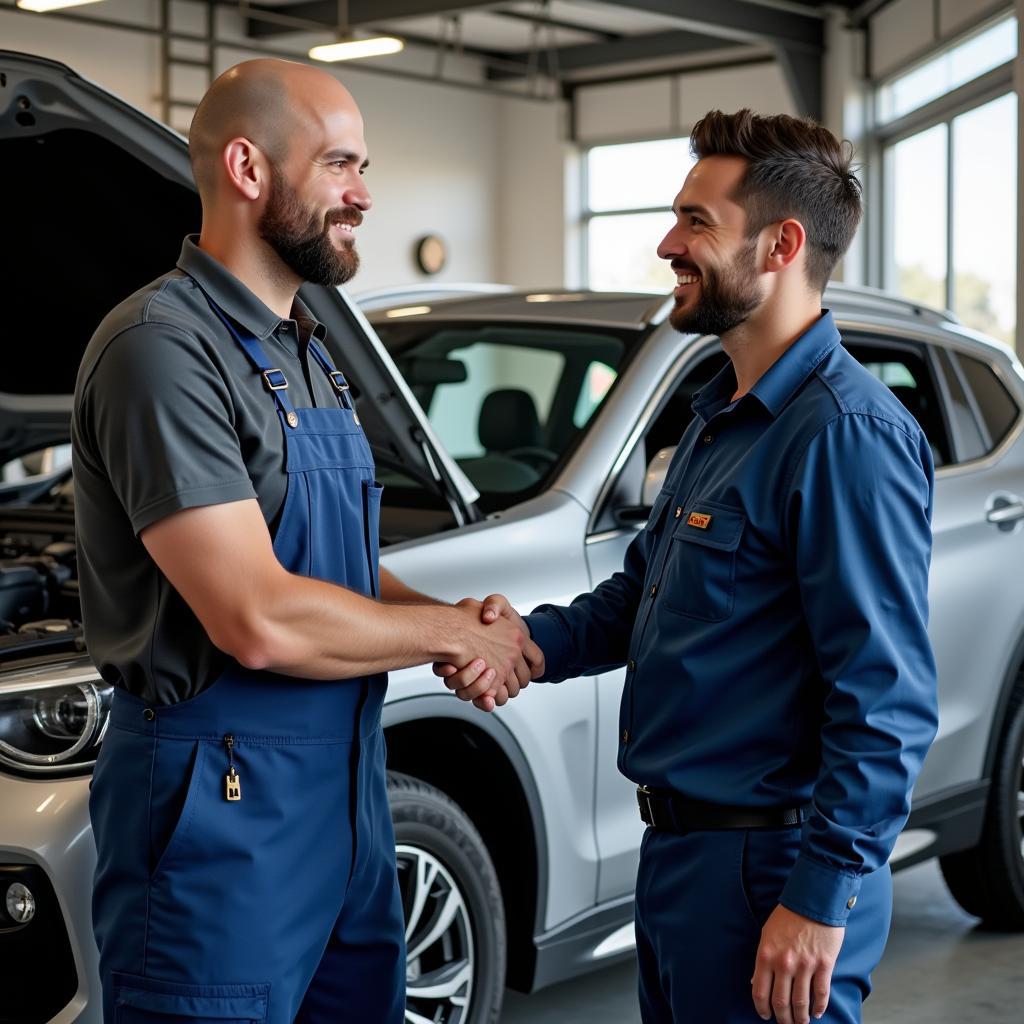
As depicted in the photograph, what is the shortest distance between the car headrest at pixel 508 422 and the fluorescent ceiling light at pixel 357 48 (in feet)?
23.6

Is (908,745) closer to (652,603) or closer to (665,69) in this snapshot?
(652,603)

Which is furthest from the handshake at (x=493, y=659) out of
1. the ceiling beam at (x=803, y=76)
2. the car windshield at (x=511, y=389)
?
the ceiling beam at (x=803, y=76)

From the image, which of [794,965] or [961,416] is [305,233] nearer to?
[794,965]

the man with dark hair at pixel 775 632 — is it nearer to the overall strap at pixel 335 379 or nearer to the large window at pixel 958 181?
the overall strap at pixel 335 379

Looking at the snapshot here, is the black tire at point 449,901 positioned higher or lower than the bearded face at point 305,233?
lower

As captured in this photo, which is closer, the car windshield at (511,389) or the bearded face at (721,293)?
the bearded face at (721,293)

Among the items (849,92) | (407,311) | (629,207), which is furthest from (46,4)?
(629,207)

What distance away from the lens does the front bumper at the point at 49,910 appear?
2023mm

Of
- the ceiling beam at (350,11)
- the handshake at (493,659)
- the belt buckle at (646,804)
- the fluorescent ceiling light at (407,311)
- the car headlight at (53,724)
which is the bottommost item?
the belt buckle at (646,804)

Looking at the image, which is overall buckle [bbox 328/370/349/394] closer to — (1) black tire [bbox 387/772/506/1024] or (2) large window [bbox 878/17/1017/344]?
(1) black tire [bbox 387/772/506/1024]

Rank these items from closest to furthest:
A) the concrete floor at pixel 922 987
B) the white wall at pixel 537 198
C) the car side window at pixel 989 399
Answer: the concrete floor at pixel 922 987 → the car side window at pixel 989 399 → the white wall at pixel 537 198

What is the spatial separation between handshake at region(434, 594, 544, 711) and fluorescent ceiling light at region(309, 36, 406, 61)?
9.02 meters

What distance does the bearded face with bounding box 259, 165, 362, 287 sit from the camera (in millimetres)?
1862

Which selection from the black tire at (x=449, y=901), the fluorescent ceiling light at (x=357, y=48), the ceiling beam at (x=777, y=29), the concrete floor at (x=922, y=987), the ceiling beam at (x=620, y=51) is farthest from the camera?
the ceiling beam at (x=620, y=51)
